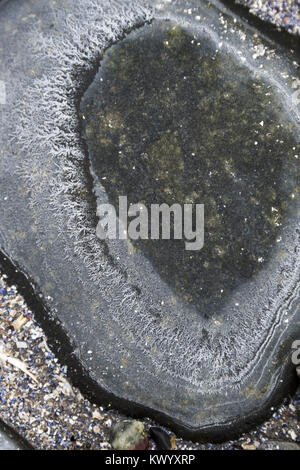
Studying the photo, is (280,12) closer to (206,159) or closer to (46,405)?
(206,159)

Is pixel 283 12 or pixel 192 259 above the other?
pixel 283 12

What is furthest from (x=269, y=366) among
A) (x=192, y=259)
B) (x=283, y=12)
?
(x=283, y=12)

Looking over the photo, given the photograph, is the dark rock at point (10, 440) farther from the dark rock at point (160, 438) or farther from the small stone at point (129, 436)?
the dark rock at point (160, 438)

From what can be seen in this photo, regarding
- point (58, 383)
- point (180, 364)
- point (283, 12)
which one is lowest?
point (58, 383)

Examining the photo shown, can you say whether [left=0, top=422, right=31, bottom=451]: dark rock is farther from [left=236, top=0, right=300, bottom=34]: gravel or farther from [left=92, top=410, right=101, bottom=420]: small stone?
[left=236, top=0, right=300, bottom=34]: gravel
